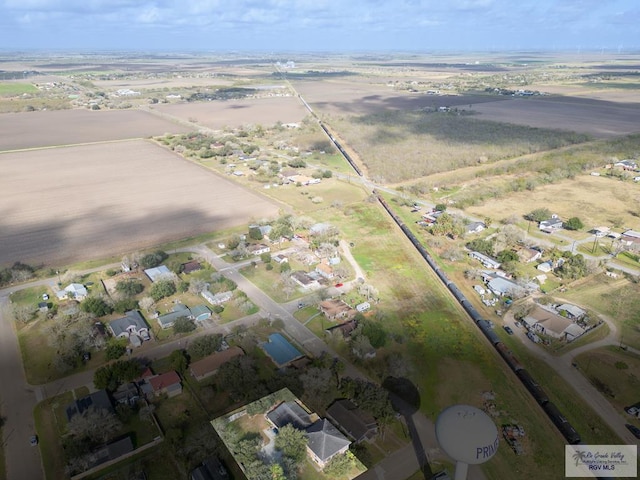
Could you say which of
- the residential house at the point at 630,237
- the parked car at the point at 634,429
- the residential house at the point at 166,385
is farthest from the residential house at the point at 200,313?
the residential house at the point at 630,237

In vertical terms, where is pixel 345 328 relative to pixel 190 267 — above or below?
below

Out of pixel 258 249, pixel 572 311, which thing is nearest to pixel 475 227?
pixel 572 311

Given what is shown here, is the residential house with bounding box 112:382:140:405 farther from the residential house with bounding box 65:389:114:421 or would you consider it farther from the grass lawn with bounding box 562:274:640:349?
the grass lawn with bounding box 562:274:640:349

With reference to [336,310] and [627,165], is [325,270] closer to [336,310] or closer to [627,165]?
[336,310]

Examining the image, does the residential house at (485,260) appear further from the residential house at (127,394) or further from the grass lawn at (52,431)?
the grass lawn at (52,431)

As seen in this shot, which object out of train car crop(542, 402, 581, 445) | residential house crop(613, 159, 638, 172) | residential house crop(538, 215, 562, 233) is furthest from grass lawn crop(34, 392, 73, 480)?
residential house crop(613, 159, 638, 172)
